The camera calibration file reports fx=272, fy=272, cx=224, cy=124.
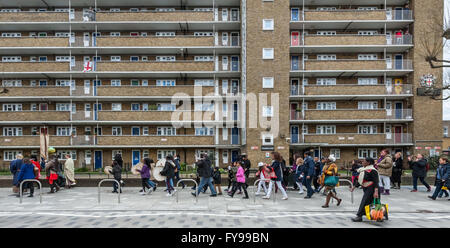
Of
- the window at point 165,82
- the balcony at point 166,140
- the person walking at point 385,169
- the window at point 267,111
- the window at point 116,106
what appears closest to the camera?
the person walking at point 385,169

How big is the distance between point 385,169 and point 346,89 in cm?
1564

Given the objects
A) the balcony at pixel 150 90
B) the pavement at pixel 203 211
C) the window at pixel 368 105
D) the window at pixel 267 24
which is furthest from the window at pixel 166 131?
the window at pixel 368 105

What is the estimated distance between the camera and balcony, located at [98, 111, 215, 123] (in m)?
24.9

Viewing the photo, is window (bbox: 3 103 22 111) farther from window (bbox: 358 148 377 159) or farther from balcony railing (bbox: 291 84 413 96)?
window (bbox: 358 148 377 159)

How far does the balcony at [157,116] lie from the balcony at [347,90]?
8748mm

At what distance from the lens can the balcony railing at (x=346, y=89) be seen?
83.2 ft

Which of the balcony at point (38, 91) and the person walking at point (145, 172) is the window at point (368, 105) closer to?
the person walking at point (145, 172)

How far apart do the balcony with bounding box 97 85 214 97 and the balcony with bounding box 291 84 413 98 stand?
858 cm

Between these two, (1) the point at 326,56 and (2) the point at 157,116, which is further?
(1) the point at 326,56

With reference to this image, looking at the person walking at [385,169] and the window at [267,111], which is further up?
the window at [267,111]

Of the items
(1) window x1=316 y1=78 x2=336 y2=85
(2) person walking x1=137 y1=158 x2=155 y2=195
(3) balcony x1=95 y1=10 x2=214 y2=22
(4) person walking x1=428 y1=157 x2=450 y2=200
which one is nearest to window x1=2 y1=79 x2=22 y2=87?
(3) balcony x1=95 y1=10 x2=214 y2=22

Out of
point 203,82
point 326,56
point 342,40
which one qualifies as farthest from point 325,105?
point 203,82

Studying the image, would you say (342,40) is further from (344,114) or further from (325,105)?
(344,114)

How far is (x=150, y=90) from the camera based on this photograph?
25344mm
